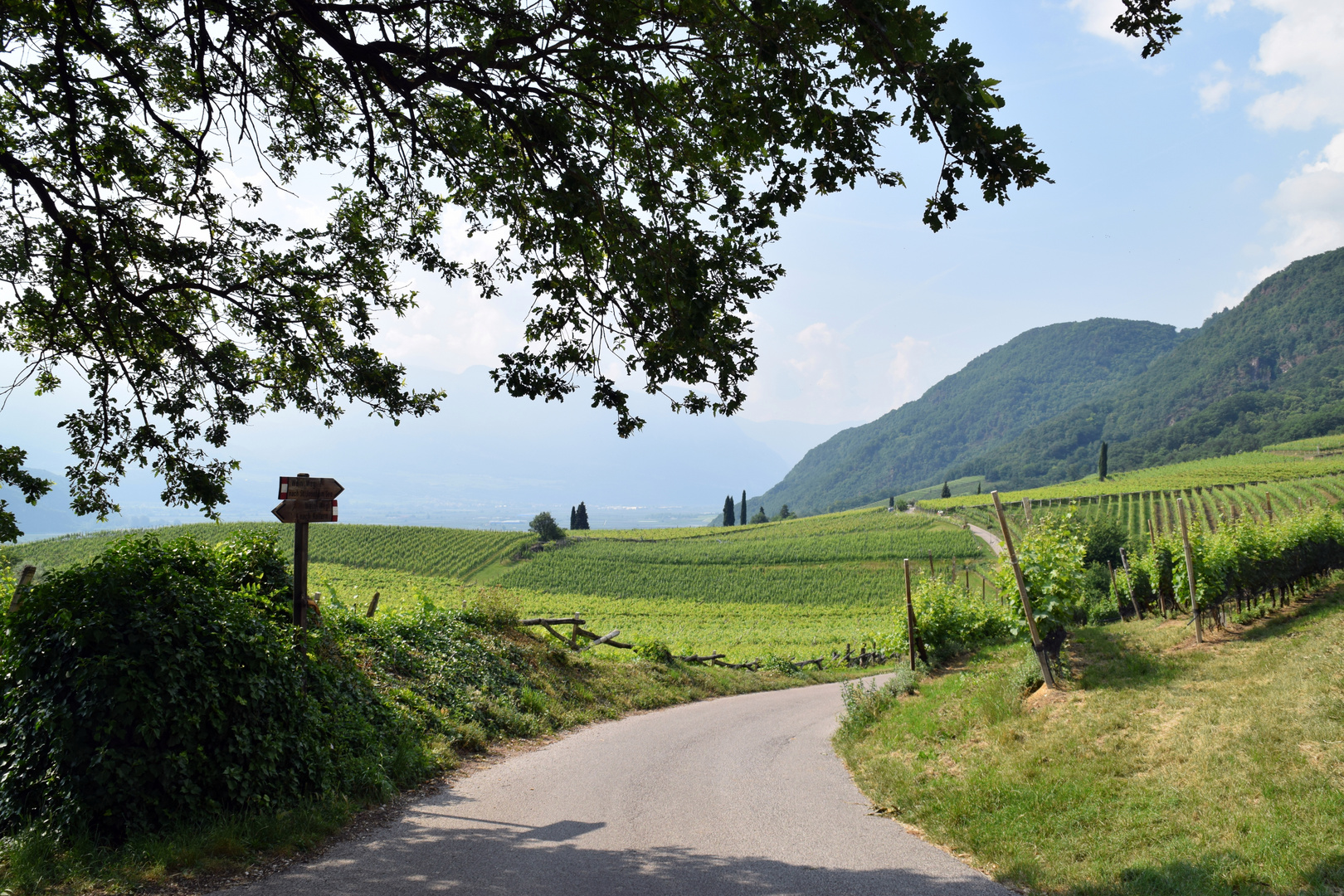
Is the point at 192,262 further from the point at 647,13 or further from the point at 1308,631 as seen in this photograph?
the point at 1308,631

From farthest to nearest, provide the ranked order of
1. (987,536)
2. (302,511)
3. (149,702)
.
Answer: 1. (987,536)
2. (302,511)
3. (149,702)

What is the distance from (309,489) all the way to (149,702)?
291 centimetres

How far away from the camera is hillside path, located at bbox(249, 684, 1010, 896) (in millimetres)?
5484

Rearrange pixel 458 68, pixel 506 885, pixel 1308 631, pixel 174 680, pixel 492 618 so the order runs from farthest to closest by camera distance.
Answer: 1. pixel 492 618
2. pixel 1308 631
3. pixel 458 68
4. pixel 174 680
5. pixel 506 885

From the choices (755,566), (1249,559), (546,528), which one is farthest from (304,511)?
(546,528)

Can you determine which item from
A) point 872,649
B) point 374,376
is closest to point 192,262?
point 374,376

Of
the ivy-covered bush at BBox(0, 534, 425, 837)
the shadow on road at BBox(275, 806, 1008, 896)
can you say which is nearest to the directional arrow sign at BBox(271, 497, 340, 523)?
the ivy-covered bush at BBox(0, 534, 425, 837)

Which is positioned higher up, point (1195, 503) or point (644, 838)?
point (1195, 503)

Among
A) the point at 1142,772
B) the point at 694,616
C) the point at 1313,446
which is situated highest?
the point at 1313,446

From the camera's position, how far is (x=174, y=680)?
589cm

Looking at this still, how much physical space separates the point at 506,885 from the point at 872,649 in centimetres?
2756

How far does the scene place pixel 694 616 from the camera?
54.2 metres

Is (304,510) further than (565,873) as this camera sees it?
Yes

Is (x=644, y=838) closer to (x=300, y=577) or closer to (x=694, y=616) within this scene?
(x=300, y=577)
